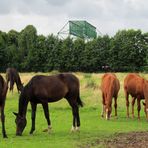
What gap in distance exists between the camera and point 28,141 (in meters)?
14.8

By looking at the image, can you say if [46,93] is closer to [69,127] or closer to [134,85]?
[69,127]

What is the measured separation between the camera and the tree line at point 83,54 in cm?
8025

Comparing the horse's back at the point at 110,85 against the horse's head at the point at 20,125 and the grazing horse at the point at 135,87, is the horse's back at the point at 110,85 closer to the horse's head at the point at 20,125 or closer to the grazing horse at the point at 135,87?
the grazing horse at the point at 135,87

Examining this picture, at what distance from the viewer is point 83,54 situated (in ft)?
267

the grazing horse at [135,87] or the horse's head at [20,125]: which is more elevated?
the grazing horse at [135,87]

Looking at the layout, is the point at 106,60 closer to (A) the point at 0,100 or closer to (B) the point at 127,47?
(B) the point at 127,47

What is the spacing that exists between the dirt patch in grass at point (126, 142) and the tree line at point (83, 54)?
201 feet

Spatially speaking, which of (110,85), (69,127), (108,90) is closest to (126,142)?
(69,127)

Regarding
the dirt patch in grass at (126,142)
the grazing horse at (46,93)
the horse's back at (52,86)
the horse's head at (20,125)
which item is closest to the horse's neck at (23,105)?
the grazing horse at (46,93)

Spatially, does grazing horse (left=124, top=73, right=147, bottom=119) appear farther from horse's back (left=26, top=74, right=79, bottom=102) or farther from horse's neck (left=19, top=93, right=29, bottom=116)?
horse's neck (left=19, top=93, right=29, bottom=116)

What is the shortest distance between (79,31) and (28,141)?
81894 millimetres

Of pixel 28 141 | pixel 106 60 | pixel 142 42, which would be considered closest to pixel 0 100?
pixel 28 141

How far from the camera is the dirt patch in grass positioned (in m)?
13.5

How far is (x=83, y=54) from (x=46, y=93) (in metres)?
64.7
